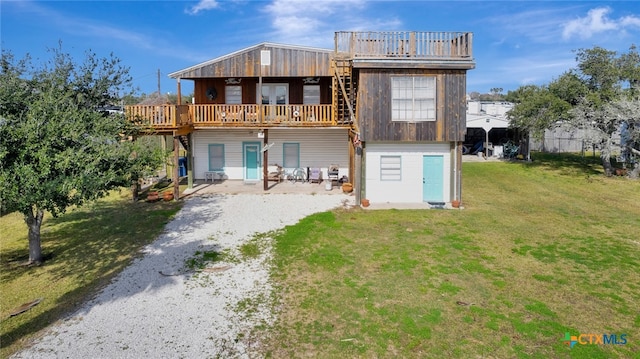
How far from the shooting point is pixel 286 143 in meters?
21.9

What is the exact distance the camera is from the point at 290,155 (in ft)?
72.3

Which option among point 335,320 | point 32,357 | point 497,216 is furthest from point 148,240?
point 497,216

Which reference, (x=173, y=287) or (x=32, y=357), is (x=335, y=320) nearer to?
(x=173, y=287)

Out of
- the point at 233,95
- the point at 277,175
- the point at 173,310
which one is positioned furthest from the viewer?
the point at 233,95

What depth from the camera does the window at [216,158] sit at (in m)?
22.2

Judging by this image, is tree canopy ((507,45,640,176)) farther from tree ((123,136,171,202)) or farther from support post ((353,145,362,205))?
tree ((123,136,171,202))

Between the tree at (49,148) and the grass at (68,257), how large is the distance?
3.22ft

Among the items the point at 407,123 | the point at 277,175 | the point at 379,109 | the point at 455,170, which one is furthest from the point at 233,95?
the point at 455,170

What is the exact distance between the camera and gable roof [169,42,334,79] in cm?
2006

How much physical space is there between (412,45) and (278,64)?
7047 millimetres

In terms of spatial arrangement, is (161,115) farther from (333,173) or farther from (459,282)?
(459,282)

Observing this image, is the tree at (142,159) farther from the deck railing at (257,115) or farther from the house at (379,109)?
the deck railing at (257,115)

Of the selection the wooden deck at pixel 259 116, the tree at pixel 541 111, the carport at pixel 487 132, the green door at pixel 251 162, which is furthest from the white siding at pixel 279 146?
the carport at pixel 487 132

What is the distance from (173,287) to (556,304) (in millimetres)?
7793
